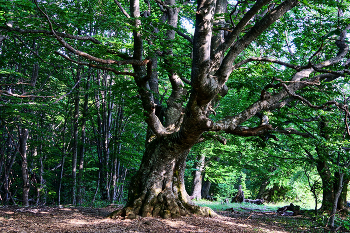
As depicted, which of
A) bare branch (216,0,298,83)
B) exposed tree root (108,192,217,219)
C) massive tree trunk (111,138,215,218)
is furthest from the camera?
massive tree trunk (111,138,215,218)

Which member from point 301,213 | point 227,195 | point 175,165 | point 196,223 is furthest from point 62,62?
point 227,195

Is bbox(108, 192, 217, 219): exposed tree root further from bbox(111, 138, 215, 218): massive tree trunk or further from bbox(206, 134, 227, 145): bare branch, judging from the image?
bbox(206, 134, 227, 145): bare branch

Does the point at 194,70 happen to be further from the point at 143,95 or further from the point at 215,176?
the point at 215,176

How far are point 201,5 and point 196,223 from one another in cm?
434

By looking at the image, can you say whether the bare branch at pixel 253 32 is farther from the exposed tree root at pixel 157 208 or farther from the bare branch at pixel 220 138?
the exposed tree root at pixel 157 208

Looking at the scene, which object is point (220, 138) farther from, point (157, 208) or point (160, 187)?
point (157, 208)

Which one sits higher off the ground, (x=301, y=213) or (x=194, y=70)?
(x=194, y=70)

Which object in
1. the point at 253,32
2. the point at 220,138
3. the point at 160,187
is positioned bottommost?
the point at 160,187

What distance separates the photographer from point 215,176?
16047 millimetres

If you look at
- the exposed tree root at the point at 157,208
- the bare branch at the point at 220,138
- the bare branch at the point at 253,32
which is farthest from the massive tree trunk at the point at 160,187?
the bare branch at the point at 253,32

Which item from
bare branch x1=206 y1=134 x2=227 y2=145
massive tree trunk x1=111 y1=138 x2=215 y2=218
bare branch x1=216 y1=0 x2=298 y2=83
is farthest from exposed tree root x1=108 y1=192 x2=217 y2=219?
bare branch x1=216 y1=0 x2=298 y2=83

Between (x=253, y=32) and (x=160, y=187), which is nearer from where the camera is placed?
(x=253, y=32)

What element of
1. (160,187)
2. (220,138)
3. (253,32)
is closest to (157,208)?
(160,187)

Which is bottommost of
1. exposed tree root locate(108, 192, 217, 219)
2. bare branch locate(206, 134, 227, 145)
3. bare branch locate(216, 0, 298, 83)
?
exposed tree root locate(108, 192, 217, 219)
